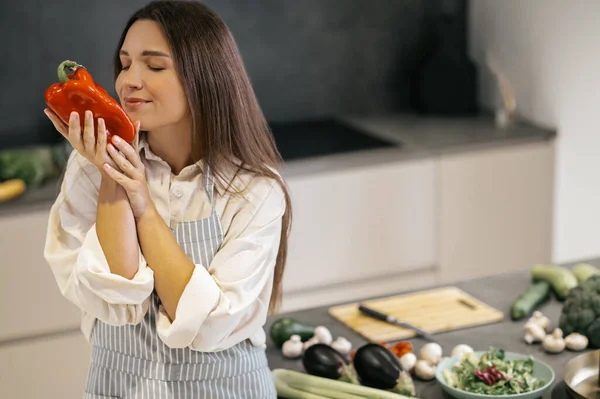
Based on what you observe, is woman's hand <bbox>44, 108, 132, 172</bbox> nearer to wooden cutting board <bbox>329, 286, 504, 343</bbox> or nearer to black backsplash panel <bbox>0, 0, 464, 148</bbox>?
wooden cutting board <bbox>329, 286, 504, 343</bbox>

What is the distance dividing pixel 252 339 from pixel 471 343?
531 mm

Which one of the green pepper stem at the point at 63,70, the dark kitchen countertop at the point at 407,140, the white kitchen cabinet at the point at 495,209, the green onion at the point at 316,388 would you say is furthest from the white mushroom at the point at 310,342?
the white kitchen cabinet at the point at 495,209

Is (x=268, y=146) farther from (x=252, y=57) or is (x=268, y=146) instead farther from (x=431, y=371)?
(x=252, y=57)

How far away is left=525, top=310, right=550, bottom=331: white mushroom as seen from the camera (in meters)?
1.95

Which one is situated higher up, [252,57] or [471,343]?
[252,57]

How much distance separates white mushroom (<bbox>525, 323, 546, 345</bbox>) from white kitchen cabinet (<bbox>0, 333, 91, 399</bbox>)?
59.4 inches

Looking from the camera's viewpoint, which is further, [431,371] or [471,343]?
[471,343]

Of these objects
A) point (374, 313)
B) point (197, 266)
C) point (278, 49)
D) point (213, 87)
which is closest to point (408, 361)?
point (374, 313)

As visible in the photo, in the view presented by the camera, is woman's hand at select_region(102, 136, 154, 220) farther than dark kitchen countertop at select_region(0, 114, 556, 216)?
No

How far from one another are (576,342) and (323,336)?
19.5 inches

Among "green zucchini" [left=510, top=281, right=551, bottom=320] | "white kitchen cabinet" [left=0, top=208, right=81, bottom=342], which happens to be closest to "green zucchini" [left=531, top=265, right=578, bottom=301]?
"green zucchini" [left=510, top=281, right=551, bottom=320]

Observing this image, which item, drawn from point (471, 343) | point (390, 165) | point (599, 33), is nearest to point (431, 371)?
point (471, 343)

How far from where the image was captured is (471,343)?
76.2 inches

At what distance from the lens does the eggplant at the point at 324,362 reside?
174cm
